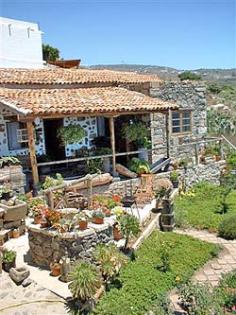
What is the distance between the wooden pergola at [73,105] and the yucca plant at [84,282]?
5793 millimetres

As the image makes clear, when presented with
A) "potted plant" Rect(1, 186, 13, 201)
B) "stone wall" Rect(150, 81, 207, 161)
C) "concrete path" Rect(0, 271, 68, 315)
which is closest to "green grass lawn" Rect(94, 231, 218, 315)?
"concrete path" Rect(0, 271, 68, 315)

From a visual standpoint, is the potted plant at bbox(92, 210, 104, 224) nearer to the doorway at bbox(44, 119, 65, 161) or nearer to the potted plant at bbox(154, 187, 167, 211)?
the potted plant at bbox(154, 187, 167, 211)

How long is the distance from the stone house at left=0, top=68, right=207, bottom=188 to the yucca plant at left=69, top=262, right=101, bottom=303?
19.6ft

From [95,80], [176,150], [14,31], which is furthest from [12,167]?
[14,31]

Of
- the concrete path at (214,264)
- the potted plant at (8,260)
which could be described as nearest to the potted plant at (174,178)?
the concrete path at (214,264)

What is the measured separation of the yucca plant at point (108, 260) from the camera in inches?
333

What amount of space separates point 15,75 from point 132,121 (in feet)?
17.3

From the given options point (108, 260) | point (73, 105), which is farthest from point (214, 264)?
point (73, 105)

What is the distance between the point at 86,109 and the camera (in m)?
13.9

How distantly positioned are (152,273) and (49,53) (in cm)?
3114

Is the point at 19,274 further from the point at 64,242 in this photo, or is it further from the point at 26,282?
the point at 64,242

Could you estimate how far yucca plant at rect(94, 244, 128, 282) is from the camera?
8453 mm

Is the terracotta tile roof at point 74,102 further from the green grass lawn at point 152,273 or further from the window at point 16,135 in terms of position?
the green grass lawn at point 152,273

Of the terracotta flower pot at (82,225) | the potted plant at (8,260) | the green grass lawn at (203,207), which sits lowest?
the green grass lawn at (203,207)
